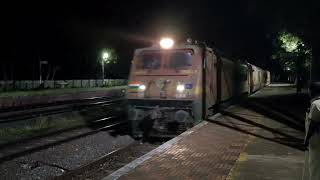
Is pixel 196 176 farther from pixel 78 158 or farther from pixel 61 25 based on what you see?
pixel 61 25

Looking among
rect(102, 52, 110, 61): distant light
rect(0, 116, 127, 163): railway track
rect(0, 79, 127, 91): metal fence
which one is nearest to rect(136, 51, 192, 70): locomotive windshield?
rect(0, 116, 127, 163): railway track

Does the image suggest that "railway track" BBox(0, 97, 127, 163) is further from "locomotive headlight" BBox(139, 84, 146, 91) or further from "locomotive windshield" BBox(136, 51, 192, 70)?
"locomotive windshield" BBox(136, 51, 192, 70)

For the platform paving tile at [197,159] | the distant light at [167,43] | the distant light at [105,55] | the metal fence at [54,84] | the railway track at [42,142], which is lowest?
the railway track at [42,142]

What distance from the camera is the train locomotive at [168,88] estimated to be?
1212 centimetres

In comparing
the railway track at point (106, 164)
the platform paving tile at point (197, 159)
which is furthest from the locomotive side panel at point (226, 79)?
the railway track at point (106, 164)

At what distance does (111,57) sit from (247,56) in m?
30.4

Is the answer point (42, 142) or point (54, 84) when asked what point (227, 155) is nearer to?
point (42, 142)

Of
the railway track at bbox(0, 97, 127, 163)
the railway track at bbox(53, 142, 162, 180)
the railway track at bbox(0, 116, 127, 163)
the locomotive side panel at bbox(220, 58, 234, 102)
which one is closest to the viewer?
the railway track at bbox(53, 142, 162, 180)

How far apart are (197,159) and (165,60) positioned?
5.00m

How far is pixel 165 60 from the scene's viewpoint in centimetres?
1278

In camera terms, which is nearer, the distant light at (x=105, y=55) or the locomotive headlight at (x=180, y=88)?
the locomotive headlight at (x=180, y=88)

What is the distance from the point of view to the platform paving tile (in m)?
7.12

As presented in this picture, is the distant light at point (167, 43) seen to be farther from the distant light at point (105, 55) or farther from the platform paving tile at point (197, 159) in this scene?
the distant light at point (105, 55)

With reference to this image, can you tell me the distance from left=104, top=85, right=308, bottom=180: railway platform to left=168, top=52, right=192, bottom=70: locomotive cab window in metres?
1.88
